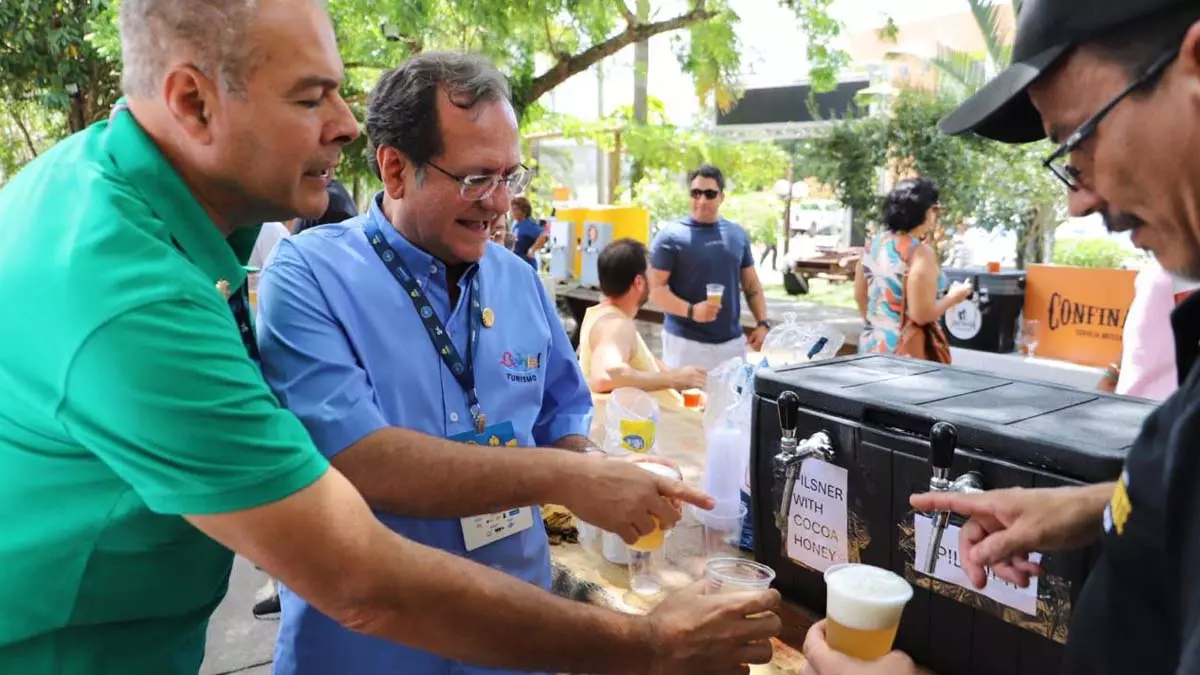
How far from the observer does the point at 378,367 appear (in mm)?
1652

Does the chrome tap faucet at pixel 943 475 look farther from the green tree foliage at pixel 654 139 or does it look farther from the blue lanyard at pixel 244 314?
the green tree foliage at pixel 654 139

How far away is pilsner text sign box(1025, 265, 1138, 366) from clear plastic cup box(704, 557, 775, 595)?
15.6ft

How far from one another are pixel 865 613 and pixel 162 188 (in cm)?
119

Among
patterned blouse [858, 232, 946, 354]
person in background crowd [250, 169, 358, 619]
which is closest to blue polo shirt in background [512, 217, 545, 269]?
person in background crowd [250, 169, 358, 619]

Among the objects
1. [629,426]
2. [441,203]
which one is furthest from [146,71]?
[629,426]

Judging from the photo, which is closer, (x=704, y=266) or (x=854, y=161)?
(x=704, y=266)

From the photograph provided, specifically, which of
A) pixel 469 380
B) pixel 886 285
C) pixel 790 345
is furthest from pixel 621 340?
pixel 469 380

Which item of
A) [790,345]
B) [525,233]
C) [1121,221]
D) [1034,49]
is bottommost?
[790,345]

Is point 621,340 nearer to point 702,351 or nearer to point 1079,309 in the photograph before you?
point 702,351

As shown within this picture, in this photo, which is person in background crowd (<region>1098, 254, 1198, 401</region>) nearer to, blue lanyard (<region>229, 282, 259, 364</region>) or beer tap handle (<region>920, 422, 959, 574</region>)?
beer tap handle (<region>920, 422, 959, 574</region>)

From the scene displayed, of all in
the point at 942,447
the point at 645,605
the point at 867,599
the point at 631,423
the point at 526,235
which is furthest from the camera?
the point at 526,235

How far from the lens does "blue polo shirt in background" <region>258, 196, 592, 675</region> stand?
5.06 feet

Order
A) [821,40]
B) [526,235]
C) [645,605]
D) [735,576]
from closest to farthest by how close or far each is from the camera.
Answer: [735,576] < [645,605] < [526,235] < [821,40]

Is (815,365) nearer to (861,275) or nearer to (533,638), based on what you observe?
(533,638)
